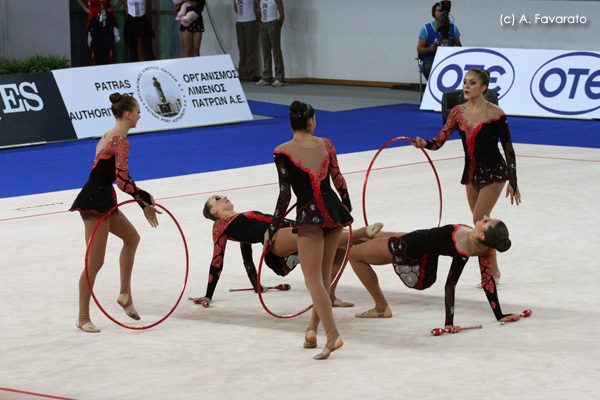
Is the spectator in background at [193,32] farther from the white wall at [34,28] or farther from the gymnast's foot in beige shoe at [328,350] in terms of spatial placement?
the gymnast's foot in beige shoe at [328,350]

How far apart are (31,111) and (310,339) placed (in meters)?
10.4

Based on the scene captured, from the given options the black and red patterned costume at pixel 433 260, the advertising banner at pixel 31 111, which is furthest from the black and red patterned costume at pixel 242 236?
the advertising banner at pixel 31 111

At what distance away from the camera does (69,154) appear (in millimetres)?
14680

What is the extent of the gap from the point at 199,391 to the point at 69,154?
32.9ft

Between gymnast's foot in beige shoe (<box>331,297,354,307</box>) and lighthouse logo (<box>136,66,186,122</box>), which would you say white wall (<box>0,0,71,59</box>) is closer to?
lighthouse logo (<box>136,66,186,122</box>)

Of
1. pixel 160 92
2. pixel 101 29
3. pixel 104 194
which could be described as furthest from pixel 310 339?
pixel 101 29

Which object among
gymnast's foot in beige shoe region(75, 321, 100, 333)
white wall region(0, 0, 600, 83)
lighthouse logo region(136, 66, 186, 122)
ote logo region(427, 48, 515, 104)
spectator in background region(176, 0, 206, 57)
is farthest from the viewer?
spectator in background region(176, 0, 206, 57)

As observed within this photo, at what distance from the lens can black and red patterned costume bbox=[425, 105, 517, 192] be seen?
7.40m

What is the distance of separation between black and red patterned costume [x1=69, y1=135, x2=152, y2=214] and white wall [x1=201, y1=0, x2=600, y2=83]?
15.2 meters

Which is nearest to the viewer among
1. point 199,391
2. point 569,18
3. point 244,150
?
point 199,391

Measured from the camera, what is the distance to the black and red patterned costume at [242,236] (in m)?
6.95

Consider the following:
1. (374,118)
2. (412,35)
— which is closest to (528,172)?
(374,118)

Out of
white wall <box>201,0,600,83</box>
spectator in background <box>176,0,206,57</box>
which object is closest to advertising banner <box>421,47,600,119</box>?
white wall <box>201,0,600,83</box>

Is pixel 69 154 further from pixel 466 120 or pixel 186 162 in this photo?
pixel 466 120
